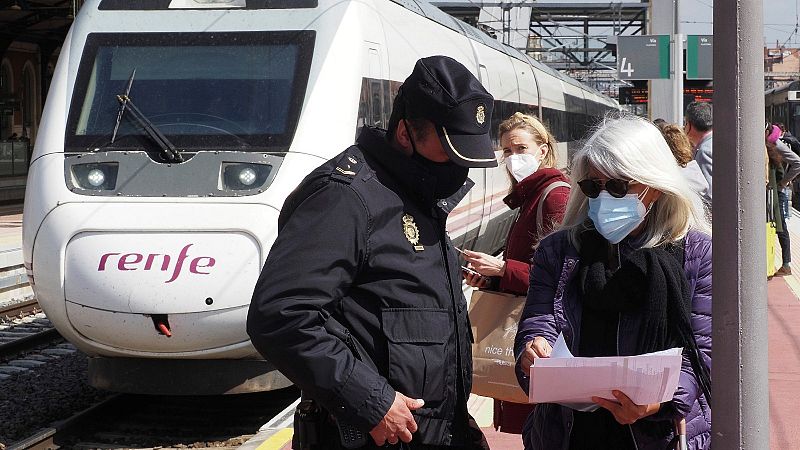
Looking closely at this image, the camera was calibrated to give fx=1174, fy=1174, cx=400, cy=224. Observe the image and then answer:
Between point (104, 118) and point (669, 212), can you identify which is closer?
point (669, 212)

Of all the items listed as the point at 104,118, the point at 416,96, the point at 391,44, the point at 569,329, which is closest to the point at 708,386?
the point at 569,329

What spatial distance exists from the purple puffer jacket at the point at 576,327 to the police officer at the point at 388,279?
0.61 ft

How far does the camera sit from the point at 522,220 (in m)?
4.43

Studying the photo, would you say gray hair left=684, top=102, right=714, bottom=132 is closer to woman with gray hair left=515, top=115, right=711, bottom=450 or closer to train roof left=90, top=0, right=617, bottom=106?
train roof left=90, top=0, right=617, bottom=106

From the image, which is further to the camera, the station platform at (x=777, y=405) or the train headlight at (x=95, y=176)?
the train headlight at (x=95, y=176)

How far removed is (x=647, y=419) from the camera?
9.36 ft

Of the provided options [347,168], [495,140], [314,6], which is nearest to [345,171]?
[347,168]

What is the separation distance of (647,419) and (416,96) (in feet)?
3.17

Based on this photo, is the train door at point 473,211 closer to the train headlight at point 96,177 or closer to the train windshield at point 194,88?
the train windshield at point 194,88

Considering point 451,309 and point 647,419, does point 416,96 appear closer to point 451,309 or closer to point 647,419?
point 451,309

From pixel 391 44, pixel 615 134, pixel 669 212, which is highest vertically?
pixel 391 44

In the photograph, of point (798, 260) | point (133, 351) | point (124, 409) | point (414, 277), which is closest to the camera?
point (414, 277)

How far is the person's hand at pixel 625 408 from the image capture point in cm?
273

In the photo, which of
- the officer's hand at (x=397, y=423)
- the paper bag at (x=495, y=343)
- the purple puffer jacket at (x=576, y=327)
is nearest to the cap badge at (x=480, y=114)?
the purple puffer jacket at (x=576, y=327)
